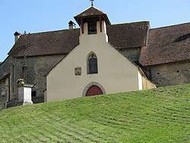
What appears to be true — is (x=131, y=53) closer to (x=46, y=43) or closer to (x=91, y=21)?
(x=91, y=21)

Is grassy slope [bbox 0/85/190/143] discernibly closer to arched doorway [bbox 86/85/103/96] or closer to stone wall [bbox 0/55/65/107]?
arched doorway [bbox 86/85/103/96]

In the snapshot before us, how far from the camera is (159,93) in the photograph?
24.8m

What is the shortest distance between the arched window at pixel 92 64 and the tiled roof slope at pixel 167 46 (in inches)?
225

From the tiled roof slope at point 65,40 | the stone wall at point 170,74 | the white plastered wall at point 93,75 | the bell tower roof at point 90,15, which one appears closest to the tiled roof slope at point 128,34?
the tiled roof slope at point 65,40

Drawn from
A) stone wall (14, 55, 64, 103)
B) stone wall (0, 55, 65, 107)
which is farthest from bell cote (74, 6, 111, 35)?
stone wall (14, 55, 64, 103)

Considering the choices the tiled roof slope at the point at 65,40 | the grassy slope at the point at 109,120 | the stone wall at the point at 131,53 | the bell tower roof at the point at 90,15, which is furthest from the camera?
the tiled roof slope at the point at 65,40

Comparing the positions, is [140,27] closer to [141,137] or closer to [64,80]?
[64,80]

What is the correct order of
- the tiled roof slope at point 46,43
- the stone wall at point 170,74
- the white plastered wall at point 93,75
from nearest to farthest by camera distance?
the white plastered wall at point 93,75, the stone wall at point 170,74, the tiled roof slope at point 46,43

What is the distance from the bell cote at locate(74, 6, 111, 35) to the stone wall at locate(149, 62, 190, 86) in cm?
631

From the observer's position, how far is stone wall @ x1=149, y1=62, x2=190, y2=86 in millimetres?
37125

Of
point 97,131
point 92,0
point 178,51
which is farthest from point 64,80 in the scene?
point 97,131

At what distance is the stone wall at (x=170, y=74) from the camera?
37.1 meters

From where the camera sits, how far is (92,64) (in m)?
34.8

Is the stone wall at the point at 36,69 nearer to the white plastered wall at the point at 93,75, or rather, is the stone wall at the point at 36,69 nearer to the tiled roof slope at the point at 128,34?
the tiled roof slope at the point at 128,34
